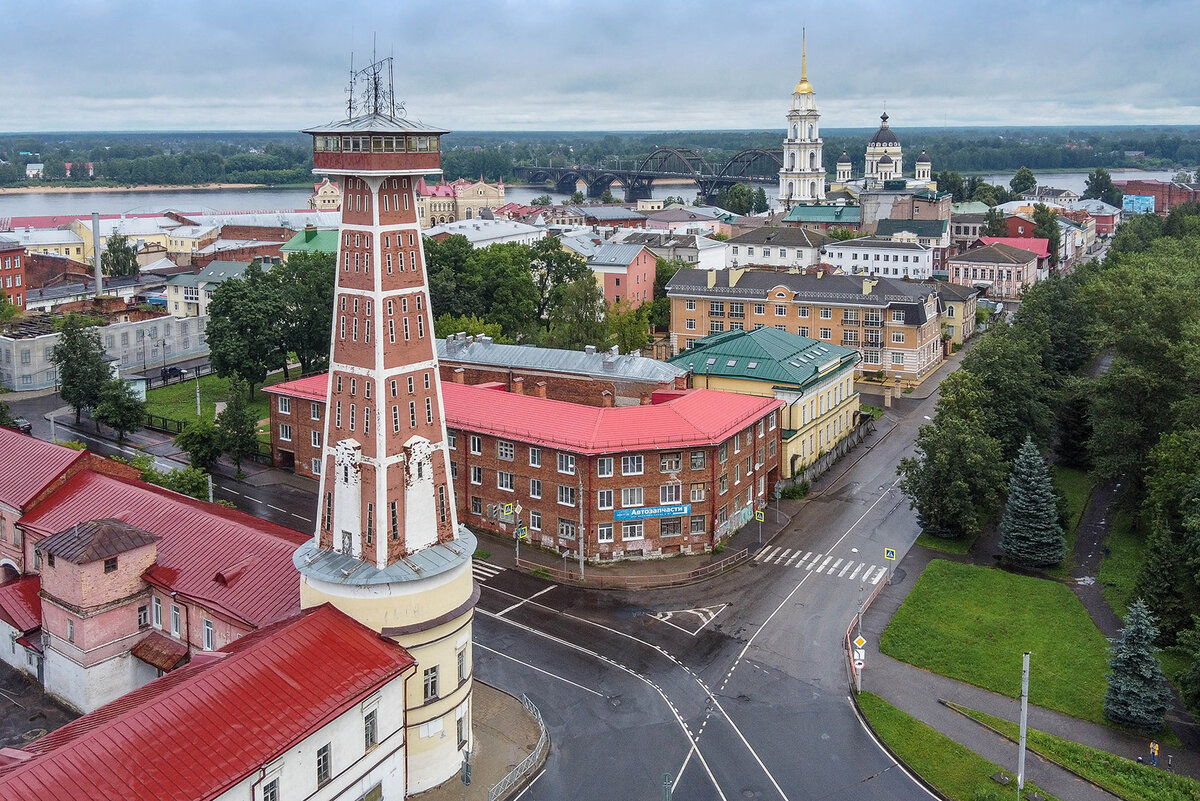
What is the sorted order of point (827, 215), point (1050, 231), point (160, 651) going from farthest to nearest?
point (827, 215), point (1050, 231), point (160, 651)

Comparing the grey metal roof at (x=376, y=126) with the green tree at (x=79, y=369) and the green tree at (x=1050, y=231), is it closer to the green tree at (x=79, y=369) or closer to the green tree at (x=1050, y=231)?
the green tree at (x=79, y=369)

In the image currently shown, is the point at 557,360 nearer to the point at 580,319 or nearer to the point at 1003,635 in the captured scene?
the point at 580,319

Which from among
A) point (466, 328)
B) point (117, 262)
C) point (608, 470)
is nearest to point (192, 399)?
point (466, 328)

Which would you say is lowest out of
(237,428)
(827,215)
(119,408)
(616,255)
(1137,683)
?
(1137,683)

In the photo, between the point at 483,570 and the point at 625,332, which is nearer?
the point at 483,570

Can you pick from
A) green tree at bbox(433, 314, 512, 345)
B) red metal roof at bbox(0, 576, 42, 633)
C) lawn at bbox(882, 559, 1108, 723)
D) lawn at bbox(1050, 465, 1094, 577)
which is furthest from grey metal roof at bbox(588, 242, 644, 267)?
red metal roof at bbox(0, 576, 42, 633)

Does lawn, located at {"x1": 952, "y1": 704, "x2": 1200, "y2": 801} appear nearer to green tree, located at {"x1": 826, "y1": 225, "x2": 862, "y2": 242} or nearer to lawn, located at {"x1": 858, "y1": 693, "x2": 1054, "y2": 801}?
lawn, located at {"x1": 858, "y1": 693, "x2": 1054, "y2": 801}

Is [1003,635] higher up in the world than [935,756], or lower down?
higher up
